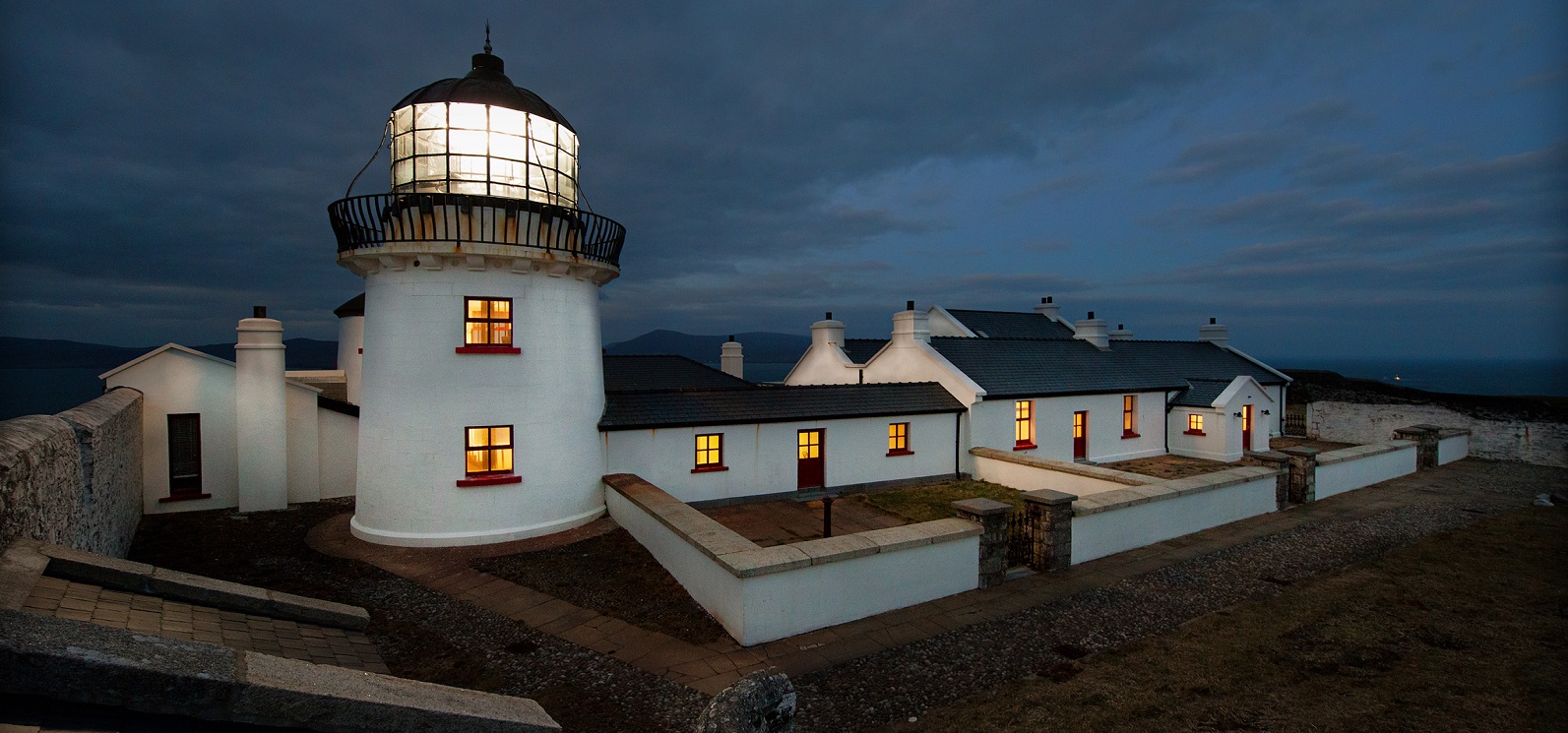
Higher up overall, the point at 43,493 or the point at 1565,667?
the point at 43,493

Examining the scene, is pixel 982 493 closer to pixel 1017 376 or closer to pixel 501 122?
pixel 1017 376

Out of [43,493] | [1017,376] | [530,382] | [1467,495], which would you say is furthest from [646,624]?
[1467,495]

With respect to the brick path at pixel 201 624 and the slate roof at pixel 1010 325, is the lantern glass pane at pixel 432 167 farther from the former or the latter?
the slate roof at pixel 1010 325

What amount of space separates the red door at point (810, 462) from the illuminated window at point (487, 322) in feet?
22.0

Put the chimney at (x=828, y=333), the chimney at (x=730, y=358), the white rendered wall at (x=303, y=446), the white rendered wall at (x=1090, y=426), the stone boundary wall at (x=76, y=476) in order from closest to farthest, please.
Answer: the stone boundary wall at (x=76, y=476), the white rendered wall at (x=303, y=446), the white rendered wall at (x=1090, y=426), the chimney at (x=828, y=333), the chimney at (x=730, y=358)

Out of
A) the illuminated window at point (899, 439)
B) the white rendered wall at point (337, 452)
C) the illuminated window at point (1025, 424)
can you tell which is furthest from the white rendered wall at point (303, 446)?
the illuminated window at point (1025, 424)

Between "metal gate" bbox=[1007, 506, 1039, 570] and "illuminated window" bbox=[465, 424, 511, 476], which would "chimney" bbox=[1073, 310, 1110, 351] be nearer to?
"metal gate" bbox=[1007, 506, 1039, 570]

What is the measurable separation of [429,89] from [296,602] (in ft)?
28.8

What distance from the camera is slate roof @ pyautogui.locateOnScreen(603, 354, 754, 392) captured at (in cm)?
2056

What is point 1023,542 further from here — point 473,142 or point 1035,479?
point 473,142

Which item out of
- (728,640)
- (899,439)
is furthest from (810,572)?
(899,439)

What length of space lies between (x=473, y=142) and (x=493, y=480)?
5934 millimetres

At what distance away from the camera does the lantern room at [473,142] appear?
10797mm

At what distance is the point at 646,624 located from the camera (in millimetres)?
7848
